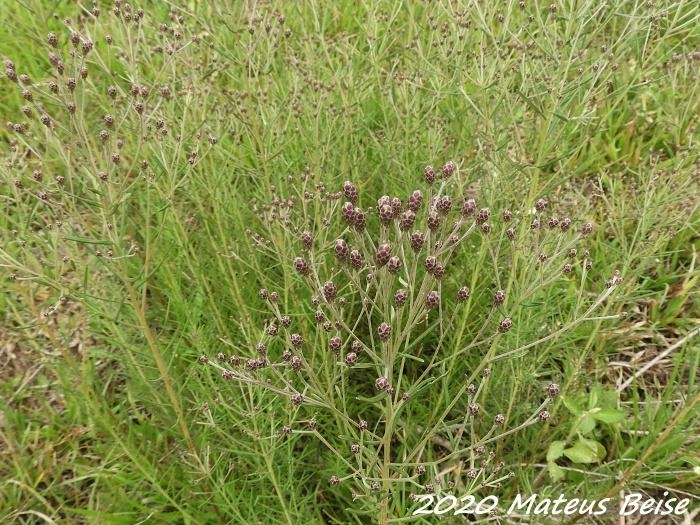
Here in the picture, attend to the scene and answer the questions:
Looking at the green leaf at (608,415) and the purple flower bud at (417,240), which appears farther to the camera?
the green leaf at (608,415)

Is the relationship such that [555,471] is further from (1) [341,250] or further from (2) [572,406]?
(1) [341,250]

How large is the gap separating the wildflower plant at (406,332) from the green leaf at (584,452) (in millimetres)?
302

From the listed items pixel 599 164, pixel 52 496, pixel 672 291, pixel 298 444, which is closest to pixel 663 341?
pixel 672 291

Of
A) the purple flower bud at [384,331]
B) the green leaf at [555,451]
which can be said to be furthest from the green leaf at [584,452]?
the purple flower bud at [384,331]

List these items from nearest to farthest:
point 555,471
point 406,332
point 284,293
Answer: point 406,332 < point 555,471 < point 284,293

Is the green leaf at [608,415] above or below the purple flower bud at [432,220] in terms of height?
below

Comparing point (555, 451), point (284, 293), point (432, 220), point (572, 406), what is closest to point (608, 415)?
point (572, 406)

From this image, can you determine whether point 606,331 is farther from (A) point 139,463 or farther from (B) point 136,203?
(B) point 136,203

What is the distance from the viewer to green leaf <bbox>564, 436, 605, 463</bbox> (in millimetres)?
2889

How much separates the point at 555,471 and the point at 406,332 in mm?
1772

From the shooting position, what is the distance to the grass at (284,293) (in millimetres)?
2578

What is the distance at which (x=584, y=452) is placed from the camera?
115 inches

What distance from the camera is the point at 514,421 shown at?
3176 millimetres

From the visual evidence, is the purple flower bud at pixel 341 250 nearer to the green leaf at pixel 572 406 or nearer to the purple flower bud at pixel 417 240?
the purple flower bud at pixel 417 240
